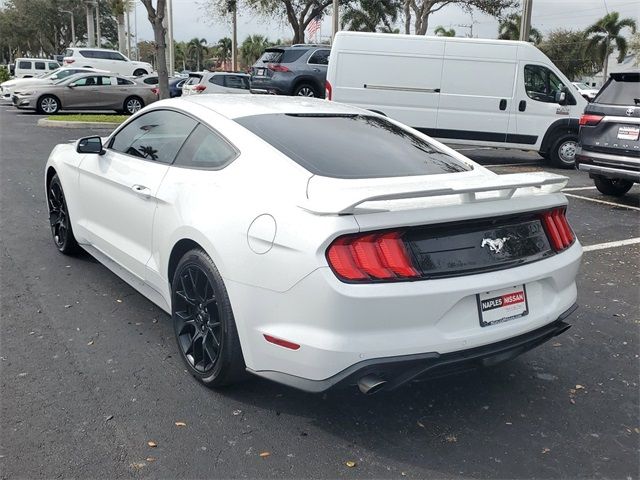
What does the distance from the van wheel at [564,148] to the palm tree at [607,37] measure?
50456mm

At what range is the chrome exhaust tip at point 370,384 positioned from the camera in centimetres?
262

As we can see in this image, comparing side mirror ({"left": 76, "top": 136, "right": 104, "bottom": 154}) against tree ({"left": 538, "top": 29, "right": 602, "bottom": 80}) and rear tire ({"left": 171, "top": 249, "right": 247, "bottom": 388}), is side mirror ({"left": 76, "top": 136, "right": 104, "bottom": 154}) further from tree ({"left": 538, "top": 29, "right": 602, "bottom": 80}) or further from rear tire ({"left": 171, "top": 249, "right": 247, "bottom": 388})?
tree ({"left": 538, "top": 29, "right": 602, "bottom": 80})

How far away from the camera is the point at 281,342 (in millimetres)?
2732

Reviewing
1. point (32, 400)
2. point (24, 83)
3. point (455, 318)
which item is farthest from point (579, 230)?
point (24, 83)

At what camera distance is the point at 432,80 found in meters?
12.3

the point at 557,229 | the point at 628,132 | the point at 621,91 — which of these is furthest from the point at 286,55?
the point at 557,229

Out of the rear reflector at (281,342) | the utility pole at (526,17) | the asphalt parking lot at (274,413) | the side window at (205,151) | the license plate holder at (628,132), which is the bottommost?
the asphalt parking lot at (274,413)

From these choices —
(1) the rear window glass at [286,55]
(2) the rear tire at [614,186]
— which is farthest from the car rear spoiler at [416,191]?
(1) the rear window glass at [286,55]

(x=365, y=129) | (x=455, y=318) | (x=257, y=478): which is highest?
(x=365, y=129)

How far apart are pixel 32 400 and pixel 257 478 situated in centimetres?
134

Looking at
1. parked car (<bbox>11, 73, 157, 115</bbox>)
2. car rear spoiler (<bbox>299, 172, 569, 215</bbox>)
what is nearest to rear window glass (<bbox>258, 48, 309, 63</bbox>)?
parked car (<bbox>11, 73, 157, 115</bbox>)

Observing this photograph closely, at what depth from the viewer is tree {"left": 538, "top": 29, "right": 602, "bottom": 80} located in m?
59.5

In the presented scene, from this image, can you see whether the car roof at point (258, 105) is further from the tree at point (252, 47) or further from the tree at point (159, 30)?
the tree at point (252, 47)

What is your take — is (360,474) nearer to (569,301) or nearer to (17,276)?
(569,301)
